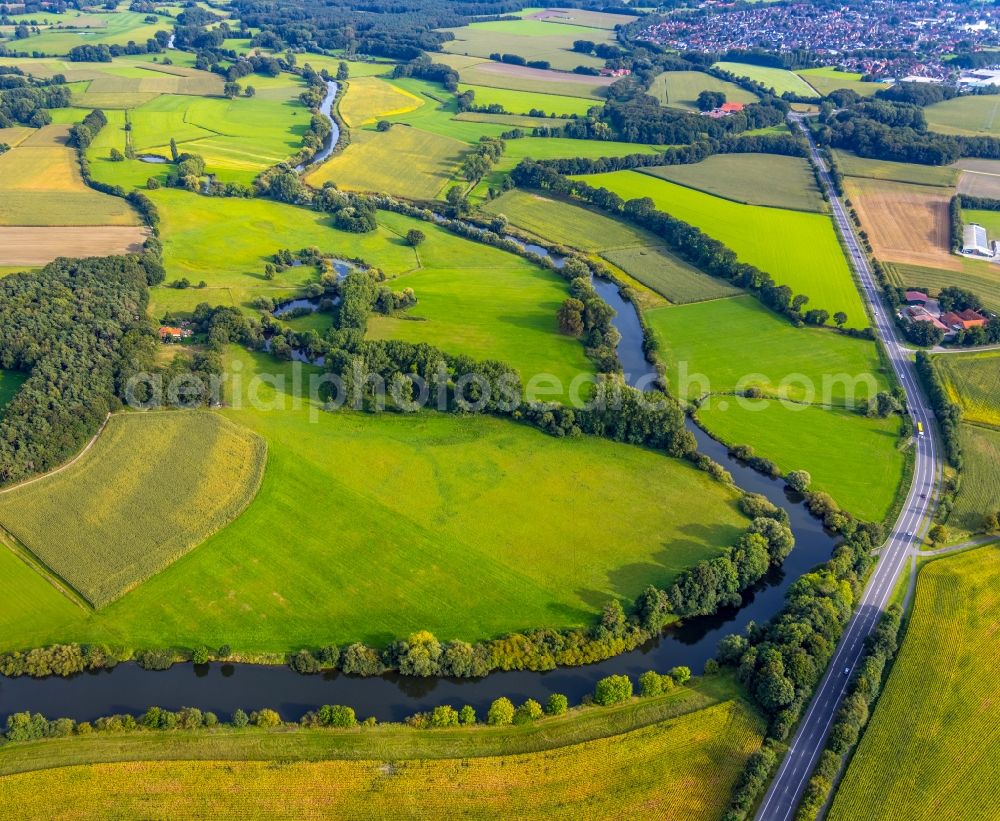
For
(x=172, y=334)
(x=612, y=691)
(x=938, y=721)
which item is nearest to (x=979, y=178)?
(x=938, y=721)

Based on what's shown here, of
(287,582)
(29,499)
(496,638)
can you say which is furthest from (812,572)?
(29,499)

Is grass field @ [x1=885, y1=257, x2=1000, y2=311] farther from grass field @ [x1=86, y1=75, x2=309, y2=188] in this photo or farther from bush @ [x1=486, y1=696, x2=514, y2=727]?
grass field @ [x1=86, y1=75, x2=309, y2=188]

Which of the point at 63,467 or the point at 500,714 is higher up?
the point at 63,467

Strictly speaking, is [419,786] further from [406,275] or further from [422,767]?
[406,275]

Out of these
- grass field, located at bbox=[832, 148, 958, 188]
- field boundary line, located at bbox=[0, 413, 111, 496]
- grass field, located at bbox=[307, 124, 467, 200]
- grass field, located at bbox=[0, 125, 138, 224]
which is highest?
grass field, located at bbox=[832, 148, 958, 188]

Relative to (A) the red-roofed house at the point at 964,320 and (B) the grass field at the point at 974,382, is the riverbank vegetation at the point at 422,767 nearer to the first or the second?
(B) the grass field at the point at 974,382

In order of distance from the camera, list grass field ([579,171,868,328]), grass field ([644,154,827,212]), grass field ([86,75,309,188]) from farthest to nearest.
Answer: grass field ([86,75,309,188]) < grass field ([644,154,827,212]) < grass field ([579,171,868,328])

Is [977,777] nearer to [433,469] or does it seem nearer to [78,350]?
[433,469]

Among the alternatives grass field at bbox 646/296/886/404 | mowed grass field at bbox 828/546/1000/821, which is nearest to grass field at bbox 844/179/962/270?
Answer: grass field at bbox 646/296/886/404
